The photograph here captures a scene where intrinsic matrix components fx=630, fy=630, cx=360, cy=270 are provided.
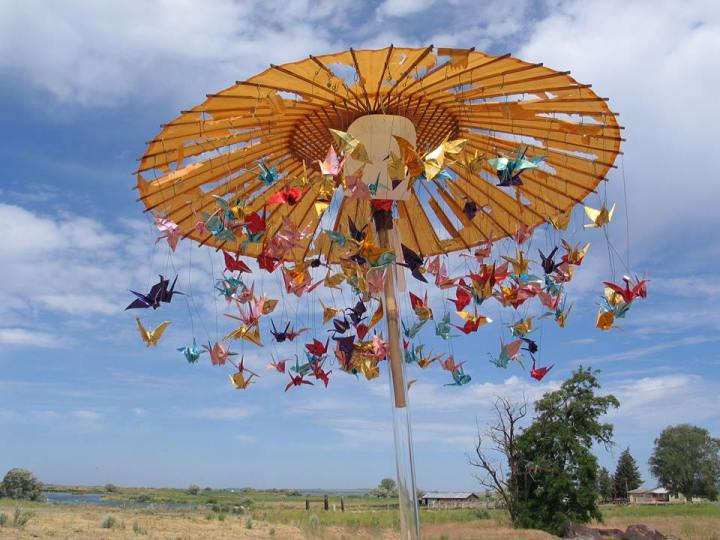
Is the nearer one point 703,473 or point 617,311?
point 617,311

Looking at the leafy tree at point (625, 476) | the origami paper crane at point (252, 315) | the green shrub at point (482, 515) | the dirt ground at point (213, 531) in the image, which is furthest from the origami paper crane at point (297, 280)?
the leafy tree at point (625, 476)

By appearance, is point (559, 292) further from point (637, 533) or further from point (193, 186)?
point (637, 533)

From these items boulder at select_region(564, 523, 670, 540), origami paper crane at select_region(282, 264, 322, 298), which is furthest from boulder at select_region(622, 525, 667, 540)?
origami paper crane at select_region(282, 264, 322, 298)

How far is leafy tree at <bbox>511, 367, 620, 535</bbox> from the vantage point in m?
23.2

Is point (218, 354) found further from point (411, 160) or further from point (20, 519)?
point (20, 519)

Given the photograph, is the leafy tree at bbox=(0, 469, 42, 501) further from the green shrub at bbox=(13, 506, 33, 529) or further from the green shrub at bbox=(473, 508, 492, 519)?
the green shrub at bbox=(473, 508, 492, 519)

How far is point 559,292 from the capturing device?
7980 millimetres

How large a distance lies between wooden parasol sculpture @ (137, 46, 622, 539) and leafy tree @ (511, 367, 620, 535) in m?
16.9

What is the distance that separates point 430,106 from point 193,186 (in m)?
3.31

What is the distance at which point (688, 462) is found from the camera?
63156 millimetres

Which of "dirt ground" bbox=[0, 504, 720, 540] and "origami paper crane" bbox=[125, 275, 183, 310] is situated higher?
"origami paper crane" bbox=[125, 275, 183, 310]

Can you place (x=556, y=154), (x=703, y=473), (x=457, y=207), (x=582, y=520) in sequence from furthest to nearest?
(x=703, y=473) < (x=582, y=520) < (x=457, y=207) < (x=556, y=154)

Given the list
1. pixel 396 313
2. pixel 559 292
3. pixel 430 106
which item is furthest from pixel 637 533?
pixel 430 106

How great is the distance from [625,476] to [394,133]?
229ft
